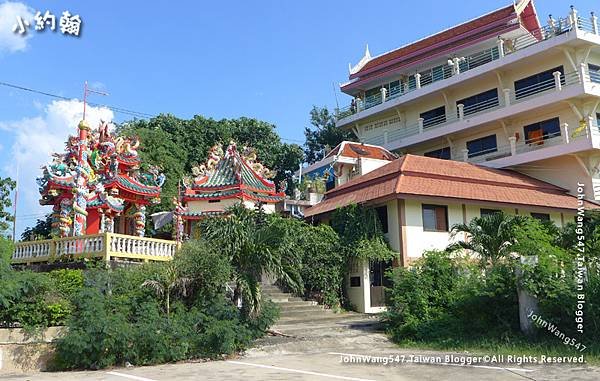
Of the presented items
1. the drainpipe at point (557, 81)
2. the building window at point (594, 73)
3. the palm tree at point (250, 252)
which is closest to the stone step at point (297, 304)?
the palm tree at point (250, 252)

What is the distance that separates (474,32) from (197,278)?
22.8 meters

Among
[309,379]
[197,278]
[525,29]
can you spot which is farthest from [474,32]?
[309,379]

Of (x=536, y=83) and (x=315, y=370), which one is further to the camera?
(x=536, y=83)

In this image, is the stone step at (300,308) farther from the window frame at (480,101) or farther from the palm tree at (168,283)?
the window frame at (480,101)

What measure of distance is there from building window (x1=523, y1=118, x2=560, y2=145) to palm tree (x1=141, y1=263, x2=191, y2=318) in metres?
19.3

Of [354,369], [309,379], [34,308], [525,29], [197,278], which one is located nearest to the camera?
[309,379]

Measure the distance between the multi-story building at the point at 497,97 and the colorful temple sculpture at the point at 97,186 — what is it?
1478 centimetres

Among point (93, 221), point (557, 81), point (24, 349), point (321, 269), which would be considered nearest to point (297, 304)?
point (321, 269)

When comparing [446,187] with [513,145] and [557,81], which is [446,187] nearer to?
[513,145]

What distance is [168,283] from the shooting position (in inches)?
468

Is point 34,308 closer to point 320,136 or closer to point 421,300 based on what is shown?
point 421,300

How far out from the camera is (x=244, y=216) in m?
13.3

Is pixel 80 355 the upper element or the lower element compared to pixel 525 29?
lower

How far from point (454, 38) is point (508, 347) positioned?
73.2ft
